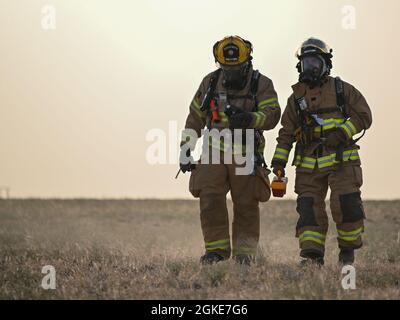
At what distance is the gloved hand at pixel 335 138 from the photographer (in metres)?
9.56

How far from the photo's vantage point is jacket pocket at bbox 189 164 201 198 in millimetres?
9898

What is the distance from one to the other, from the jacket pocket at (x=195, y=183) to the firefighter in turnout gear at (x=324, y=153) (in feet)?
2.98

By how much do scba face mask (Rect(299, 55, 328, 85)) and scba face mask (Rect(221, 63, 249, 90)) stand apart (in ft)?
2.07

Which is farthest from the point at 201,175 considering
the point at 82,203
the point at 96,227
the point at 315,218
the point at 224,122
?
the point at 82,203

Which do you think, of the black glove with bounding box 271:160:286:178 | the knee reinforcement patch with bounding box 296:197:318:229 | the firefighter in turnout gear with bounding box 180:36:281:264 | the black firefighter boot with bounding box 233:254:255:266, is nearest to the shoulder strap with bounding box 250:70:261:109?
the firefighter in turnout gear with bounding box 180:36:281:264

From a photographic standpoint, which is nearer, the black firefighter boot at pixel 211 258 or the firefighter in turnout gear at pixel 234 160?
the black firefighter boot at pixel 211 258

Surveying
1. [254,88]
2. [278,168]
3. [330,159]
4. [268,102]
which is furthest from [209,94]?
[330,159]

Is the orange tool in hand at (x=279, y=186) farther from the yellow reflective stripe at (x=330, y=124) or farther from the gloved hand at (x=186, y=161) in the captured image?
the gloved hand at (x=186, y=161)

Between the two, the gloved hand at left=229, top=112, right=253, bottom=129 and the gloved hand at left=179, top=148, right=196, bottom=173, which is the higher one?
the gloved hand at left=229, top=112, right=253, bottom=129

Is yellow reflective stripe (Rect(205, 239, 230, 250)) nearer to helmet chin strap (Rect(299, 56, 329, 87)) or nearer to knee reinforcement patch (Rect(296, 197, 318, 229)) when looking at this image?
knee reinforcement patch (Rect(296, 197, 318, 229))

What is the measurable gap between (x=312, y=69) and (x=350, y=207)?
1.58 meters

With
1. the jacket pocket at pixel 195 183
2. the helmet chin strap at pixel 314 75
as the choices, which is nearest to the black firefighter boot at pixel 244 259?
the jacket pocket at pixel 195 183

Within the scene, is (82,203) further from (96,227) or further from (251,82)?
(251,82)
